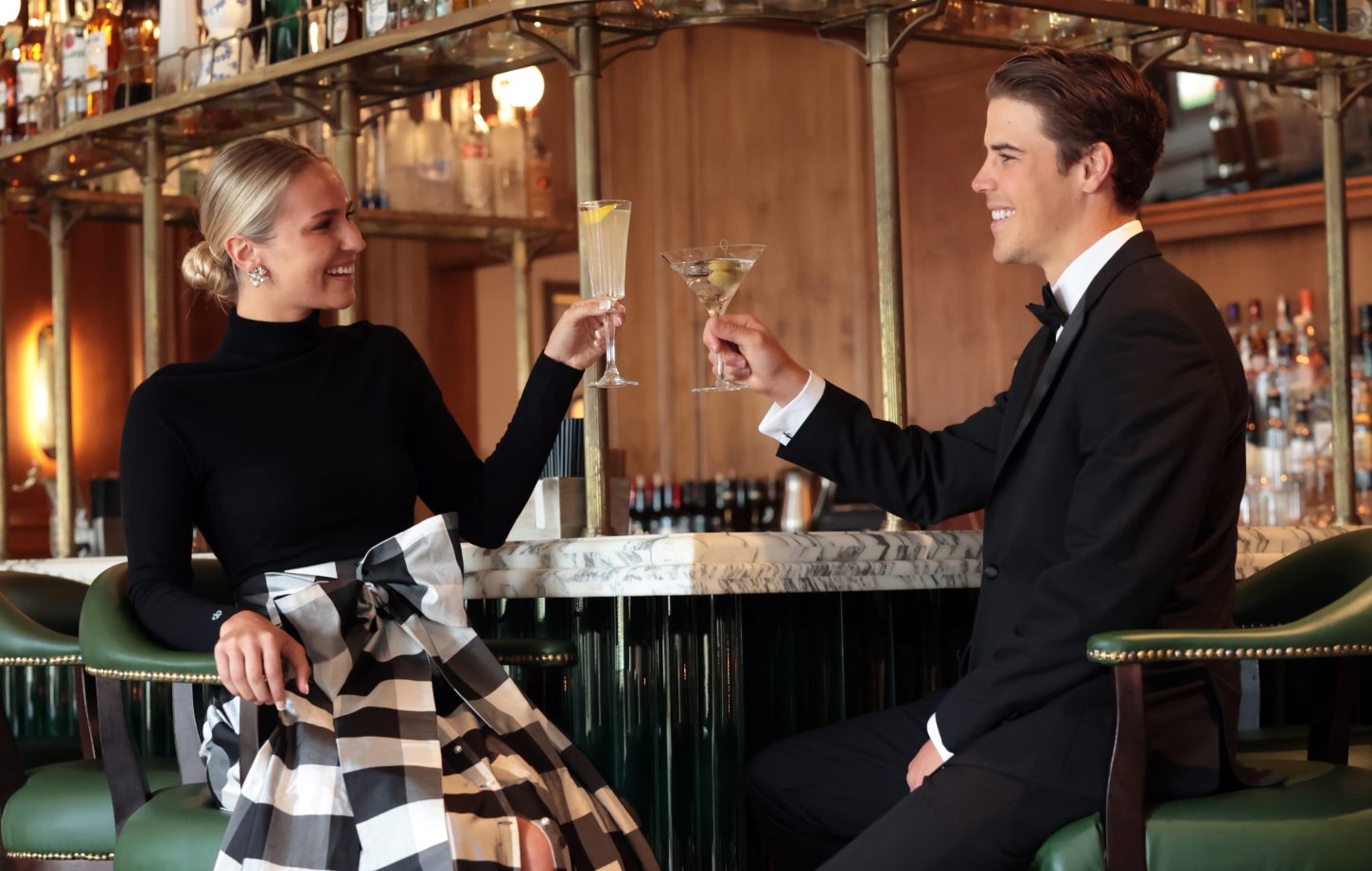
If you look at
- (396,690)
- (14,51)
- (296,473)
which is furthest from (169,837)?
(14,51)

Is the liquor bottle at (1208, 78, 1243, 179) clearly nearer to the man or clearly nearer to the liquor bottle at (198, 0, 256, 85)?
the liquor bottle at (198, 0, 256, 85)

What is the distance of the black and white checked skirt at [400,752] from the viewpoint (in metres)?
1.87

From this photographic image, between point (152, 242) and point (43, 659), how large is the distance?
1.54m

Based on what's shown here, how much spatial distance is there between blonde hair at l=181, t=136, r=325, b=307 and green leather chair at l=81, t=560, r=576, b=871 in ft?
1.54

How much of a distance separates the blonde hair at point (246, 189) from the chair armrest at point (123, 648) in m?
0.47

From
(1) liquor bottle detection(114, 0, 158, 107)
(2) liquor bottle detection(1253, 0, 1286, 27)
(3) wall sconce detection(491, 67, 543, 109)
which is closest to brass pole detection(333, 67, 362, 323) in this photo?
(1) liquor bottle detection(114, 0, 158, 107)

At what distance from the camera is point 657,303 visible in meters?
6.38

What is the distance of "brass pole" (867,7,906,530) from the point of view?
2.64m

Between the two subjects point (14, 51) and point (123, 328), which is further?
point (123, 328)

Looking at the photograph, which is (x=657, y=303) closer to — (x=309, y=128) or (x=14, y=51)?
(x=309, y=128)

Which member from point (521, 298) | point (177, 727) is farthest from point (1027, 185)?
point (521, 298)

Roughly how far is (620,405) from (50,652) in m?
4.28

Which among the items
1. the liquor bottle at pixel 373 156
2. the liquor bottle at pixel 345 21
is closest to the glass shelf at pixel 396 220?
the liquor bottle at pixel 373 156

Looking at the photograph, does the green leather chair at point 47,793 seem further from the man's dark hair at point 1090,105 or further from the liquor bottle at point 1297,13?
the liquor bottle at point 1297,13
